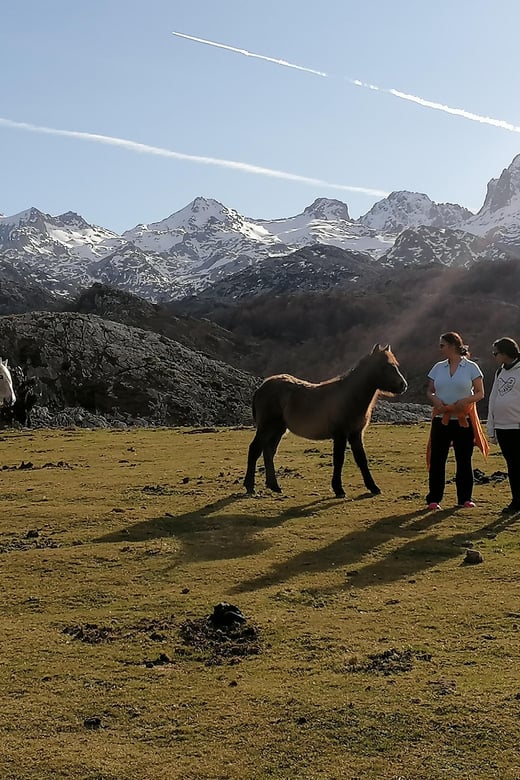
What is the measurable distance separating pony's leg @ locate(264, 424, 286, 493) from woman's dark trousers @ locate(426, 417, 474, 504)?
3179 mm

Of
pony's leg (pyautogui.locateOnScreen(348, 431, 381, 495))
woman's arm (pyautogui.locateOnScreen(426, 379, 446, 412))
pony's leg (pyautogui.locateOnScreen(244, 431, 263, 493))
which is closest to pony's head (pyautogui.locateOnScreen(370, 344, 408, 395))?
woman's arm (pyautogui.locateOnScreen(426, 379, 446, 412))

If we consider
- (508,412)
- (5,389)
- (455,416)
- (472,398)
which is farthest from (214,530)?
(5,389)

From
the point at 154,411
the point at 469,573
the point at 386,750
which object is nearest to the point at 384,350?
the point at 469,573

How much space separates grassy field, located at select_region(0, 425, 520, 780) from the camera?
5051mm

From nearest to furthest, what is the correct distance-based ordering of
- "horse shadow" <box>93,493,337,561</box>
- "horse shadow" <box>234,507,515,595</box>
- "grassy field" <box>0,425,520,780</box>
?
"grassy field" <box>0,425,520,780</box>
"horse shadow" <box>234,507,515,595</box>
"horse shadow" <box>93,493,337,561</box>

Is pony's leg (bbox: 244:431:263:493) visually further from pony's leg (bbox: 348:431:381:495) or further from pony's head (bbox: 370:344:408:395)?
pony's head (bbox: 370:344:408:395)

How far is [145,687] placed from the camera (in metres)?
6.07

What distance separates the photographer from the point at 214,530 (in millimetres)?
11641

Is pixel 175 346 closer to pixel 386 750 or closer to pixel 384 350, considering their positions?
pixel 384 350

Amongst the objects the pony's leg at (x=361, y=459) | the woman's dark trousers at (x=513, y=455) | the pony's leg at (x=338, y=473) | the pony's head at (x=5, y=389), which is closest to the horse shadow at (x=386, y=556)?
the woman's dark trousers at (x=513, y=455)

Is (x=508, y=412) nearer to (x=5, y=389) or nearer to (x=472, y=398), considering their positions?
(x=472, y=398)

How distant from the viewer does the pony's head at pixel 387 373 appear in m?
14.4

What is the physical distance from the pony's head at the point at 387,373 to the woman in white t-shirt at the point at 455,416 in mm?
1119

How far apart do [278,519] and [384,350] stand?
433 cm
